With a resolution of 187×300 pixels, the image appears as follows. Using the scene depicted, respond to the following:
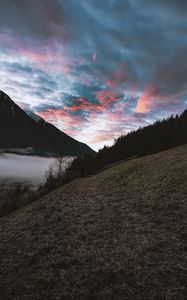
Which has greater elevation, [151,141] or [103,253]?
[151,141]

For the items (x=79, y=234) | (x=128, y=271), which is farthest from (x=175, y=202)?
(x=128, y=271)

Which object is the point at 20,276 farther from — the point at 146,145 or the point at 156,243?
the point at 146,145

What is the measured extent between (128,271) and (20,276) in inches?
158

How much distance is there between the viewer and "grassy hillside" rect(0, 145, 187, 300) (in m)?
6.95

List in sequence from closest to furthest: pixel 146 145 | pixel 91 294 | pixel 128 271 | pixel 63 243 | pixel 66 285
Answer: pixel 91 294, pixel 66 285, pixel 128 271, pixel 63 243, pixel 146 145

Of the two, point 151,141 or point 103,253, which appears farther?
point 151,141

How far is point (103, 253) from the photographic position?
9.16m

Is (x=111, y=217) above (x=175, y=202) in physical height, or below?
below

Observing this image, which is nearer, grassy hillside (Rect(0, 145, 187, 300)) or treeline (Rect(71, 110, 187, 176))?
grassy hillside (Rect(0, 145, 187, 300))

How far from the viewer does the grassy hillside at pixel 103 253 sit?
22.8 feet

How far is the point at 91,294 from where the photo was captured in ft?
21.9

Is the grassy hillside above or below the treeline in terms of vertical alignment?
below

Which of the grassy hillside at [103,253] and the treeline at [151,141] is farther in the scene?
the treeline at [151,141]

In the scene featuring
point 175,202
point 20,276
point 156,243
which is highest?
point 175,202
